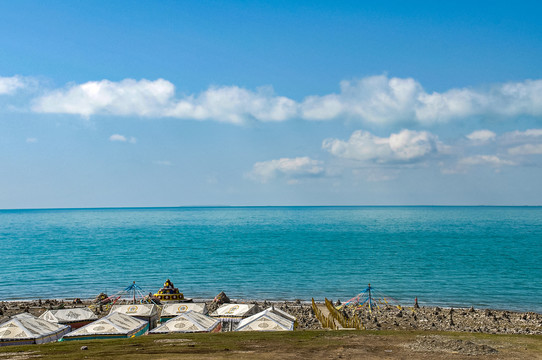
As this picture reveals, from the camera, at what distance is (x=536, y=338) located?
21688 mm

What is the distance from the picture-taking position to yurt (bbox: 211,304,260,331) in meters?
36.8

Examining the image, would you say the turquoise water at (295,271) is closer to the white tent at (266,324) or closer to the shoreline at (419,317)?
the shoreline at (419,317)

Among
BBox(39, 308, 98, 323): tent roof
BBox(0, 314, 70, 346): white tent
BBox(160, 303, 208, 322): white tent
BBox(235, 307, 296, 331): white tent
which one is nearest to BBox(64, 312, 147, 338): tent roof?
BBox(0, 314, 70, 346): white tent

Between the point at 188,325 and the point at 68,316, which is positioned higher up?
the point at 188,325

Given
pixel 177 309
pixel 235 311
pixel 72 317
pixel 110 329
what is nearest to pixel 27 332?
pixel 110 329

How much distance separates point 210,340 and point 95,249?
342 feet

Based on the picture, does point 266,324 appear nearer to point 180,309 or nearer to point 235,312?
point 235,312

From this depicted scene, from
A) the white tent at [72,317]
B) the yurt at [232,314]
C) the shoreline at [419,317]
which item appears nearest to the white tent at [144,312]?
the white tent at [72,317]

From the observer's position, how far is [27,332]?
1091 inches

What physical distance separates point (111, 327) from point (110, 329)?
20 cm

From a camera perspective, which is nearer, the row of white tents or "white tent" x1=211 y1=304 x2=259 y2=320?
the row of white tents

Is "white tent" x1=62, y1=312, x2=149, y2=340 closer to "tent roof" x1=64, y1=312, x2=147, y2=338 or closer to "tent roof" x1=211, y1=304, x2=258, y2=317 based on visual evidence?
"tent roof" x1=64, y1=312, x2=147, y2=338

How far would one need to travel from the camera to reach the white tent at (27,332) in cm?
2680

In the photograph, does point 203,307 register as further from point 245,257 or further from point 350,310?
point 245,257
